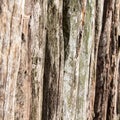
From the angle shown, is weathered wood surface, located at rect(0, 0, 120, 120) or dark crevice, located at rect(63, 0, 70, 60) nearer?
weathered wood surface, located at rect(0, 0, 120, 120)

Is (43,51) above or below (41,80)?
above

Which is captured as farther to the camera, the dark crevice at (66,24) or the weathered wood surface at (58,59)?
the dark crevice at (66,24)

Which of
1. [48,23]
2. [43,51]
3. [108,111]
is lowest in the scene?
[108,111]

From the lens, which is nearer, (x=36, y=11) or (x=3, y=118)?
(x=3, y=118)

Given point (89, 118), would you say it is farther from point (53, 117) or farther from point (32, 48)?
point (32, 48)

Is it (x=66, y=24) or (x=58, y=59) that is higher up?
(x=66, y=24)

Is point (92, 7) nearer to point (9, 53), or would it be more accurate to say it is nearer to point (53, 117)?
point (53, 117)

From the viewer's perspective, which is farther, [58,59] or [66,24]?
[66,24]

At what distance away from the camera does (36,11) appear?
2094 millimetres

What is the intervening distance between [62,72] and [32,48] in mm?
371

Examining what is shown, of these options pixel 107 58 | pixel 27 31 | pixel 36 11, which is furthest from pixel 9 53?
pixel 107 58

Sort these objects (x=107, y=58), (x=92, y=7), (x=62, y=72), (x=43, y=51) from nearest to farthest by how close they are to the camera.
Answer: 1. (x=43, y=51)
2. (x=62, y=72)
3. (x=92, y=7)
4. (x=107, y=58)

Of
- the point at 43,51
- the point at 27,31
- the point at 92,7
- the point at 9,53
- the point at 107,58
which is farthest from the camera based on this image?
the point at 107,58

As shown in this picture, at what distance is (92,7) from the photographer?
2748mm
